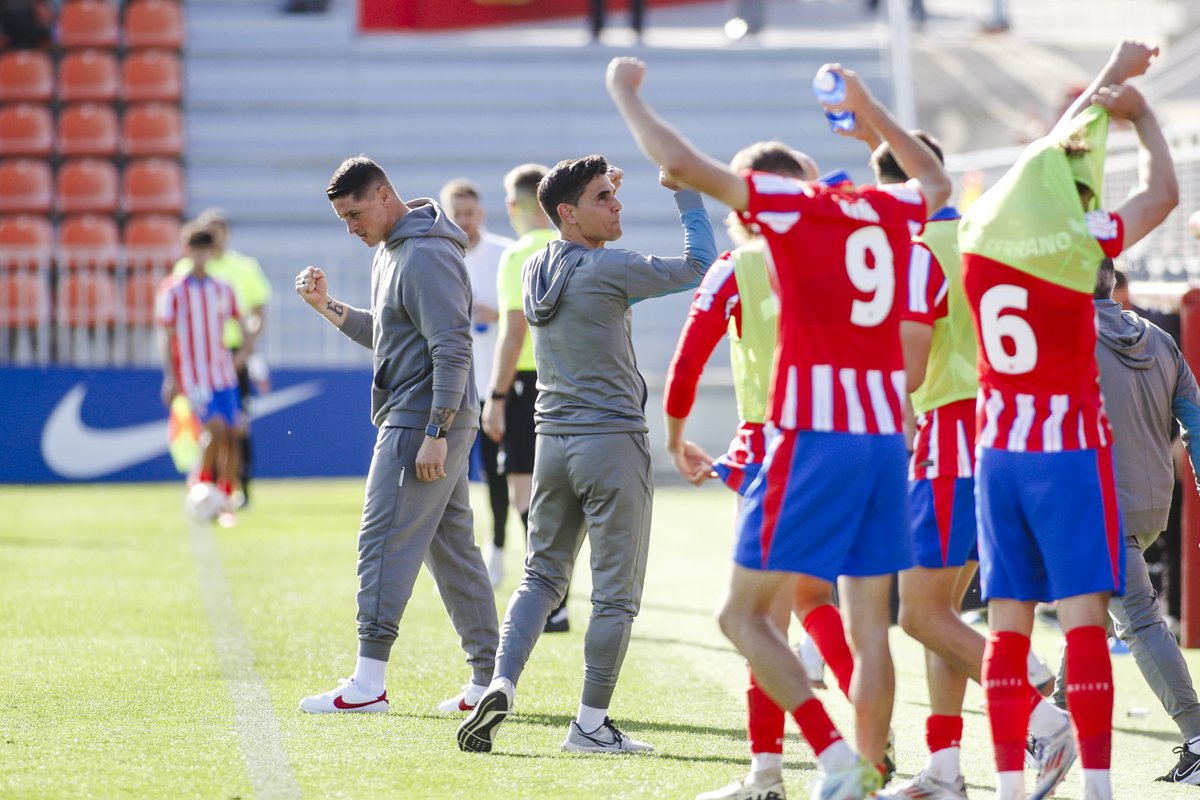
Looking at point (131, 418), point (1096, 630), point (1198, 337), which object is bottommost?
point (131, 418)

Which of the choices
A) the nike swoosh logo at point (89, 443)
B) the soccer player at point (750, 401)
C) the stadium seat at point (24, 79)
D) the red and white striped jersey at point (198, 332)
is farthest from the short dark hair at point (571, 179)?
the stadium seat at point (24, 79)

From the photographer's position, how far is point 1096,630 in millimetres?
4363

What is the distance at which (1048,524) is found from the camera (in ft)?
14.2

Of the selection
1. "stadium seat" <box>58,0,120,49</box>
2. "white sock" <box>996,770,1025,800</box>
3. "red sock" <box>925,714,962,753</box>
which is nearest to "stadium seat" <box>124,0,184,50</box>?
"stadium seat" <box>58,0,120,49</box>

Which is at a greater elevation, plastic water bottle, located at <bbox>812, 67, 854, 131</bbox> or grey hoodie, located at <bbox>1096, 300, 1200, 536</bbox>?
plastic water bottle, located at <bbox>812, 67, 854, 131</bbox>

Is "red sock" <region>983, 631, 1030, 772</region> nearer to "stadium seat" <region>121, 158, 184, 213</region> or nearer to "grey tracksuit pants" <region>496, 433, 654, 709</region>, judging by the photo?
"grey tracksuit pants" <region>496, 433, 654, 709</region>

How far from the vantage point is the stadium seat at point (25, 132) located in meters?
19.2

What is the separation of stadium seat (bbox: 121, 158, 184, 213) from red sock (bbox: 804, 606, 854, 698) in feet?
50.7

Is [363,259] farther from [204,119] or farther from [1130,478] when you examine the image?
A: [1130,478]

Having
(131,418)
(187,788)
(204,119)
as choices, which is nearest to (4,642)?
(187,788)

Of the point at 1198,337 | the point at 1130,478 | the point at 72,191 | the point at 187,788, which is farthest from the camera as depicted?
the point at 72,191

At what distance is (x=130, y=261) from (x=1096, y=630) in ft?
46.8

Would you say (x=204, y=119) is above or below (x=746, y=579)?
above

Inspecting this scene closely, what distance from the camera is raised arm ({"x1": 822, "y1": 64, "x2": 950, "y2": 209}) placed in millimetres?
4430
